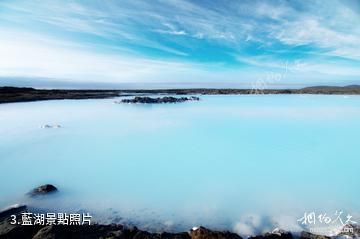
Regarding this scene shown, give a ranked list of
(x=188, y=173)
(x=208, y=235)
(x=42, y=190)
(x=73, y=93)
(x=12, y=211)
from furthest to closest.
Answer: (x=73, y=93) < (x=188, y=173) < (x=42, y=190) < (x=12, y=211) < (x=208, y=235)

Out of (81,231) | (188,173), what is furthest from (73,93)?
(81,231)

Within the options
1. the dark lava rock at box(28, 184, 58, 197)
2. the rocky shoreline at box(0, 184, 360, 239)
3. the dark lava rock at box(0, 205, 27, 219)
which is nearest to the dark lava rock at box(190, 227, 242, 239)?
the rocky shoreline at box(0, 184, 360, 239)

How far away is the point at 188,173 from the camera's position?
13.9 feet

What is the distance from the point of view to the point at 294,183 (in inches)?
147

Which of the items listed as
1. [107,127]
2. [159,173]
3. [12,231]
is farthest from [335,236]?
[107,127]

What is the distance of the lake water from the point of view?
2977 millimetres

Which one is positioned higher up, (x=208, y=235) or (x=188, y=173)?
(x=208, y=235)

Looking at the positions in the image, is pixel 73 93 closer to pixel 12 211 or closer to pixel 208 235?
pixel 12 211

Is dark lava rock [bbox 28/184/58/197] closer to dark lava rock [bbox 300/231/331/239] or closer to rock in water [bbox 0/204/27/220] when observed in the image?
rock in water [bbox 0/204/27/220]

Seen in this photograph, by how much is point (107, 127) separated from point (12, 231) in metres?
5.71

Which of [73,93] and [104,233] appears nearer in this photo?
[104,233]

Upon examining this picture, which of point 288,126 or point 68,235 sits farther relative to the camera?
point 288,126

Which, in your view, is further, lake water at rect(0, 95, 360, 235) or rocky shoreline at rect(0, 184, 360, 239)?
lake water at rect(0, 95, 360, 235)

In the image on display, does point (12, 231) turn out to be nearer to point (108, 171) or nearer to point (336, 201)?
point (108, 171)
